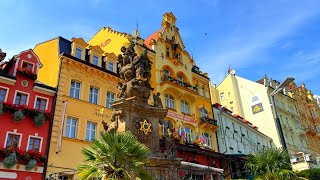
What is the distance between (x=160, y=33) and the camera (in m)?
36.9

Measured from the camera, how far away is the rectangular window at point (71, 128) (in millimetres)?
24013

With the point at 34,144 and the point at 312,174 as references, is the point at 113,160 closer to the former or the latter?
the point at 34,144

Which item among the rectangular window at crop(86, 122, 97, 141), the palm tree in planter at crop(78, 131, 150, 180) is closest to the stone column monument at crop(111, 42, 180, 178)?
the palm tree in planter at crop(78, 131, 150, 180)

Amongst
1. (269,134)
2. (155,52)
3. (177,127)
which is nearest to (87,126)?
(177,127)

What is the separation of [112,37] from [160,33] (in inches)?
230

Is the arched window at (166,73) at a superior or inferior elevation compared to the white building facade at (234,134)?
superior

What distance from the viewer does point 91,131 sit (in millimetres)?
25609

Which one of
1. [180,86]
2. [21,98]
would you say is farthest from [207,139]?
[21,98]

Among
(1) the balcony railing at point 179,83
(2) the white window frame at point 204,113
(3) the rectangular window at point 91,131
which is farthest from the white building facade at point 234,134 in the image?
(3) the rectangular window at point 91,131

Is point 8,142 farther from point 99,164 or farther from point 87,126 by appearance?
point 99,164

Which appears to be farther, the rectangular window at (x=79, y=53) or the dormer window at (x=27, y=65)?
the rectangular window at (x=79, y=53)

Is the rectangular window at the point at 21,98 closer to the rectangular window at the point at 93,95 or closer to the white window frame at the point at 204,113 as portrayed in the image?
the rectangular window at the point at 93,95

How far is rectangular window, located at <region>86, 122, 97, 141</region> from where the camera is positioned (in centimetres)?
2520

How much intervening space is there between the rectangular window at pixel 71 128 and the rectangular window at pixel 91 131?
1.20 meters
